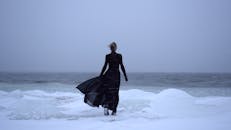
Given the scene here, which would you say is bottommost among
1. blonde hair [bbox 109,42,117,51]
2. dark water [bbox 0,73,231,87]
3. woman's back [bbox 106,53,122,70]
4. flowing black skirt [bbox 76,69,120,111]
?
dark water [bbox 0,73,231,87]

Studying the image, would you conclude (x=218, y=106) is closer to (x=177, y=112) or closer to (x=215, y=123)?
(x=177, y=112)

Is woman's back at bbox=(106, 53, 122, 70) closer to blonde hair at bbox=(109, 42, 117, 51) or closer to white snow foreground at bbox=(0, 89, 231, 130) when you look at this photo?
blonde hair at bbox=(109, 42, 117, 51)

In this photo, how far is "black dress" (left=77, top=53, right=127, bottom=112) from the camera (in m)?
7.30

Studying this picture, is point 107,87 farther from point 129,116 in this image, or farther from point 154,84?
point 154,84

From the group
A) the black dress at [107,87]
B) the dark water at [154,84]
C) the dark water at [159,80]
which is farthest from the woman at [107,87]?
the dark water at [159,80]

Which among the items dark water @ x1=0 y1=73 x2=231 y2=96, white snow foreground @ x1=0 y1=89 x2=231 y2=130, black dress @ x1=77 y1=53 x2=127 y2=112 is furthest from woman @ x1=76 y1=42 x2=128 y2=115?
dark water @ x1=0 y1=73 x2=231 y2=96

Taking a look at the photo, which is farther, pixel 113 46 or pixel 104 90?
pixel 104 90

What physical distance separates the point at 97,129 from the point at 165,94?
5.27 meters

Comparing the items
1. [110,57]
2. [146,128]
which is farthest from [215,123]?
[110,57]

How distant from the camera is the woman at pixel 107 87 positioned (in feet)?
23.9

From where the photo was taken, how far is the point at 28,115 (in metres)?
7.05

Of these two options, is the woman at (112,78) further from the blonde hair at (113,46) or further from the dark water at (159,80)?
the dark water at (159,80)

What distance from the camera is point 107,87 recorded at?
7.40 meters

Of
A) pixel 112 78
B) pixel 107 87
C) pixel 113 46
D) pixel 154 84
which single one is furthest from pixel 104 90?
pixel 154 84
